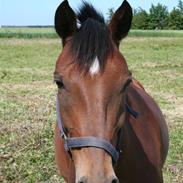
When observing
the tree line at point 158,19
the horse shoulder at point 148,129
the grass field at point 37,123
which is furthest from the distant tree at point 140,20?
the horse shoulder at point 148,129

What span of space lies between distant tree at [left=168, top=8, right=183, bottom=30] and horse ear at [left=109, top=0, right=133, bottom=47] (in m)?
67.5

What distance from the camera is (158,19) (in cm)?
7225

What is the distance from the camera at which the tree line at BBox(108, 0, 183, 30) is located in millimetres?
69000

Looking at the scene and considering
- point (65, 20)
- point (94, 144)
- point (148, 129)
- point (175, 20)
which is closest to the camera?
point (94, 144)

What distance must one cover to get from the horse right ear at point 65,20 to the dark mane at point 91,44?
6 cm

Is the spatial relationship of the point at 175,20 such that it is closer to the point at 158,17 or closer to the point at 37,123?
the point at 158,17

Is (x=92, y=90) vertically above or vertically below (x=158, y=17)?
above

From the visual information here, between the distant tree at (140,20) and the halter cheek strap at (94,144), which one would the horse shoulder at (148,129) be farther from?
the distant tree at (140,20)

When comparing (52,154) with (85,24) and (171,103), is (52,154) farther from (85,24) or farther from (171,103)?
(171,103)

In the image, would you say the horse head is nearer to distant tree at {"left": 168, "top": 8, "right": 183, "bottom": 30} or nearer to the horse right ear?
the horse right ear

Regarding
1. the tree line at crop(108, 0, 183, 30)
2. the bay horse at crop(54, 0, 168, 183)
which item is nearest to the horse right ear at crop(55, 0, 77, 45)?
the bay horse at crop(54, 0, 168, 183)

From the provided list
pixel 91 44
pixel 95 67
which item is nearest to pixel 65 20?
pixel 91 44

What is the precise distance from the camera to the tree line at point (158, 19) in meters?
69.0

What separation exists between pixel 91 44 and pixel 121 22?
0.28m
